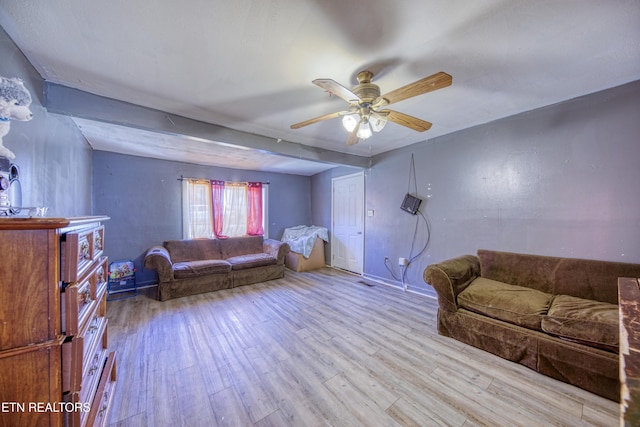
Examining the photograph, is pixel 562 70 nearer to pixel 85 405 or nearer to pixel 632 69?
pixel 632 69

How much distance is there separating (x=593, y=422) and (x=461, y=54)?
251cm

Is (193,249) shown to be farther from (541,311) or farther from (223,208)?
(541,311)

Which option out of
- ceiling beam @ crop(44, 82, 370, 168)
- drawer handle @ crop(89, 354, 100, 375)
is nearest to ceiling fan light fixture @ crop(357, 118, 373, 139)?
ceiling beam @ crop(44, 82, 370, 168)

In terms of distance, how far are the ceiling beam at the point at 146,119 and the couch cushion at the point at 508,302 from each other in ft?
8.92

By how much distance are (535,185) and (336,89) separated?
2.54 metres

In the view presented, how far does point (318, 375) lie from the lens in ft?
6.06

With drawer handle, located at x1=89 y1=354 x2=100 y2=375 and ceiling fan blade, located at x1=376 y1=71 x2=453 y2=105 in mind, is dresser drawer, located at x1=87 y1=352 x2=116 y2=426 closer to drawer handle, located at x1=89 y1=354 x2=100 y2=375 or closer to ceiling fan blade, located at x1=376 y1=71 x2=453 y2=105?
drawer handle, located at x1=89 y1=354 x2=100 y2=375

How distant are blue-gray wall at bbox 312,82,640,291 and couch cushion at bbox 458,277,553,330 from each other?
2.07ft

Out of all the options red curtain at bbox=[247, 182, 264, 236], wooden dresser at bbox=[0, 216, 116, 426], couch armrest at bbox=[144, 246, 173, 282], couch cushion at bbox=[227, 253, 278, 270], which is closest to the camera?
wooden dresser at bbox=[0, 216, 116, 426]

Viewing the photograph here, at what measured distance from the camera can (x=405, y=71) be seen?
5.90 ft

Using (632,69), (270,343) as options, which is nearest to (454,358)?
(270,343)

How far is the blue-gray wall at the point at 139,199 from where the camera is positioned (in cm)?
379

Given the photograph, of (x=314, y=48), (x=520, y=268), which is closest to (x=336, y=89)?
(x=314, y=48)

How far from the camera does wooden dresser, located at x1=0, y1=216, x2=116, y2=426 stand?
2.44ft
